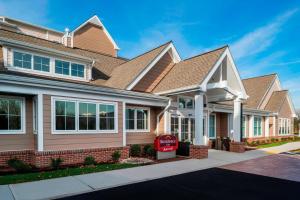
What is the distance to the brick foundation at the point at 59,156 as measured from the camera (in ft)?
30.5

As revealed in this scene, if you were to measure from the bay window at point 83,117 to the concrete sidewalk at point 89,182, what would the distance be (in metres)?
2.71

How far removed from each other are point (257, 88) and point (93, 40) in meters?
20.3

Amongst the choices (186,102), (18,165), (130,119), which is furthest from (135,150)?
(18,165)

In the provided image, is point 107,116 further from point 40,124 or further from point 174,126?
point 174,126

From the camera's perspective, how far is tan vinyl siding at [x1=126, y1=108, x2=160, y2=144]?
13289 millimetres

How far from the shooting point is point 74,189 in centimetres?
683

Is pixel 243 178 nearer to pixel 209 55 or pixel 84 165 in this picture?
pixel 84 165

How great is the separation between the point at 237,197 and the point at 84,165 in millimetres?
6680

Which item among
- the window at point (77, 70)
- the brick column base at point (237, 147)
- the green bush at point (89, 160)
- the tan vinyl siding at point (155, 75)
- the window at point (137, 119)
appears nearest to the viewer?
the green bush at point (89, 160)

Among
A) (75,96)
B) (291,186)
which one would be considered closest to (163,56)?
(75,96)

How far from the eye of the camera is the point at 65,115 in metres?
10.3

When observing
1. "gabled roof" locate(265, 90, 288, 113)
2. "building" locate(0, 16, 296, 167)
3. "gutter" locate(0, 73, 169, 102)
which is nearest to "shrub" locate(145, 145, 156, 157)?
"building" locate(0, 16, 296, 167)

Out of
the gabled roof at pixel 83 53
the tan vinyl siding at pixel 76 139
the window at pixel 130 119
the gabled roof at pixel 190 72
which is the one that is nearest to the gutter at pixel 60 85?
the tan vinyl siding at pixel 76 139

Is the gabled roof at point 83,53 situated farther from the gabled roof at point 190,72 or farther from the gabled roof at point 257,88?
the gabled roof at point 257,88
